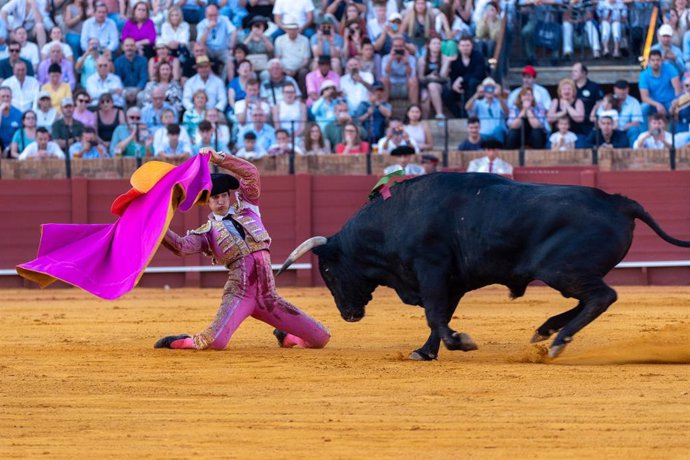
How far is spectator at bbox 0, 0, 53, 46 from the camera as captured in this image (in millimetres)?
15375

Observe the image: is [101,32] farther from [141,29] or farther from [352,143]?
[352,143]

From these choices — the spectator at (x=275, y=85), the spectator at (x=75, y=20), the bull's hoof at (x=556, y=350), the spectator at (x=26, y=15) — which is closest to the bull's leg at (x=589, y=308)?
the bull's hoof at (x=556, y=350)

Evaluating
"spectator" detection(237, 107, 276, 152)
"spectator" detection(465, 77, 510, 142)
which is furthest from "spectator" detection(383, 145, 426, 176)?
"spectator" detection(237, 107, 276, 152)

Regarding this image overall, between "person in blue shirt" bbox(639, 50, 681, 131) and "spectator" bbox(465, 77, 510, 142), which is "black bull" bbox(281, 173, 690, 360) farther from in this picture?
"person in blue shirt" bbox(639, 50, 681, 131)

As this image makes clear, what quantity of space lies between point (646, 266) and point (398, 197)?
22.9 ft

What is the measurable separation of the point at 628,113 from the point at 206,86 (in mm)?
4259

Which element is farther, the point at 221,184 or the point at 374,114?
the point at 374,114

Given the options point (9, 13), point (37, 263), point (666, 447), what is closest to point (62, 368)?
point (37, 263)

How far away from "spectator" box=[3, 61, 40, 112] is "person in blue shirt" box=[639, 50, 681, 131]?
20.3ft

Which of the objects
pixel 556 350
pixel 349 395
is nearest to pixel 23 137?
pixel 556 350

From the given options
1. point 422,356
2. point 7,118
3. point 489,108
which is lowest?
point 422,356

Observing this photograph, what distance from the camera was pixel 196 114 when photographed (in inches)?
→ 558

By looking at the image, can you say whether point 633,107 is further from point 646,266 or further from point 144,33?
point 144,33

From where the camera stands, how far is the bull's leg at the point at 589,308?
282 inches
